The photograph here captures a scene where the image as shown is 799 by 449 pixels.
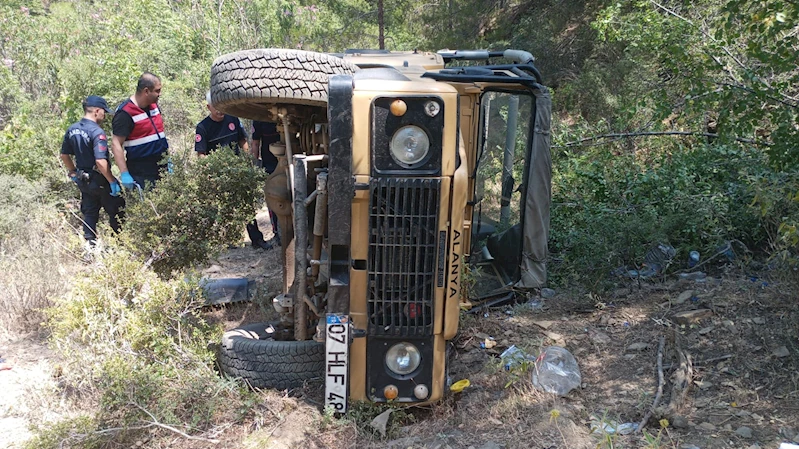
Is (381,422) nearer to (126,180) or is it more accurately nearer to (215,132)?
(126,180)

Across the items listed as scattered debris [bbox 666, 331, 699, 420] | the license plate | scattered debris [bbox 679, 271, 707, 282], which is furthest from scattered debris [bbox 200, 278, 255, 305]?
scattered debris [bbox 679, 271, 707, 282]

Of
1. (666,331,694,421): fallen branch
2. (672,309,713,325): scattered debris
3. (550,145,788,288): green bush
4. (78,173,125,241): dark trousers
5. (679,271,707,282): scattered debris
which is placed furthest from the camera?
(78,173,125,241): dark trousers

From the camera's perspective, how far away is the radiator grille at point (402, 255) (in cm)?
332

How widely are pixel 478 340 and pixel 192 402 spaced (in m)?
2.00

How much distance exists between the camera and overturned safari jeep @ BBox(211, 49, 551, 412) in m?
3.29

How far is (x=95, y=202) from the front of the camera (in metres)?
6.21

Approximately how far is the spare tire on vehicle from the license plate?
1252 mm

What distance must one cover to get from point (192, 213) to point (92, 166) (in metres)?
1.96

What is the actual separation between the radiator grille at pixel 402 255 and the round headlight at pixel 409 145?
111mm

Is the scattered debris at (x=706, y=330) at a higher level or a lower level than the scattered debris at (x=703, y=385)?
higher

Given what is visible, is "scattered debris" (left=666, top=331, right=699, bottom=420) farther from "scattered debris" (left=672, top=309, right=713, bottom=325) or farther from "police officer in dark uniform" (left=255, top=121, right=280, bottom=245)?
"police officer in dark uniform" (left=255, top=121, right=280, bottom=245)

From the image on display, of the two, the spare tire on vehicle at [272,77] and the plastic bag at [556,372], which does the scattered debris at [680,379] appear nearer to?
the plastic bag at [556,372]

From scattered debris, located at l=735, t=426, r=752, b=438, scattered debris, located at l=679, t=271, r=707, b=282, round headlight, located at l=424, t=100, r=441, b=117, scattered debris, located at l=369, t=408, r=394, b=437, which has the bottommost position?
scattered debris, located at l=369, t=408, r=394, b=437

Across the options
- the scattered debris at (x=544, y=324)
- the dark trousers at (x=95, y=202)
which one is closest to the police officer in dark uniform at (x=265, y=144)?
the dark trousers at (x=95, y=202)
